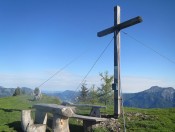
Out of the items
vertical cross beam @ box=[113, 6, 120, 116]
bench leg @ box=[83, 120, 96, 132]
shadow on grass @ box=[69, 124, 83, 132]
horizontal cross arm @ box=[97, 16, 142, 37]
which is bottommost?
shadow on grass @ box=[69, 124, 83, 132]

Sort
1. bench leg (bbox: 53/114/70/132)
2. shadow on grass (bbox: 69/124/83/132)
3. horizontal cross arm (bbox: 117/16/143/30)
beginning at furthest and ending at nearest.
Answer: shadow on grass (bbox: 69/124/83/132) < horizontal cross arm (bbox: 117/16/143/30) < bench leg (bbox: 53/114/70/132)

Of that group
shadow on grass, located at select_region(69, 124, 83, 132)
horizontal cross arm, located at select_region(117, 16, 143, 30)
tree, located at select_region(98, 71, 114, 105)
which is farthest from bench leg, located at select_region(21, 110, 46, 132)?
tree, located at select_region(98, 71, 114, 105)

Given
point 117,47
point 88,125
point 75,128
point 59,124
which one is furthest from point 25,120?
point 117,47

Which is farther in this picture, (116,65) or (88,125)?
(116,65)

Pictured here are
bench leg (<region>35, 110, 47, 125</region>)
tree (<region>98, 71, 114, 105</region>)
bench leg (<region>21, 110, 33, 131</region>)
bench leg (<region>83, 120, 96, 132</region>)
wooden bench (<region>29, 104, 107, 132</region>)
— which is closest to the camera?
wooden bench (<region>29, 104, 107, 132</region>)

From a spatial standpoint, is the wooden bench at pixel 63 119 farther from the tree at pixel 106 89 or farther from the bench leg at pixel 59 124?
the tree at pixel 106 89

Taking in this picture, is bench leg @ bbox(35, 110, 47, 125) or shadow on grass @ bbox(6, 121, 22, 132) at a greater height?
bench leg @ bbox(35, 110, 47, 125)

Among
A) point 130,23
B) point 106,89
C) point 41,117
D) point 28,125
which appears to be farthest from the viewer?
point 106,89

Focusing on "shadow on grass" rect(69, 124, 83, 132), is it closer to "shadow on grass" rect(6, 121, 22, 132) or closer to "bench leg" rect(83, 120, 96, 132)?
"bench leg" rect(83, 120, 96, 132)

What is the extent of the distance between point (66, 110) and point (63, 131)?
1.17 m

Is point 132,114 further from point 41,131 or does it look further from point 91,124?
point 41,131

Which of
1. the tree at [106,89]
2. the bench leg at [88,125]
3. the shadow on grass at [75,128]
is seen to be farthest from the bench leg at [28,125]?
the tree at [106,89]

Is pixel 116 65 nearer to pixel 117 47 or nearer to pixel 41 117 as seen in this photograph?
pixel 117 47

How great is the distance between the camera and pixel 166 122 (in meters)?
12.8
